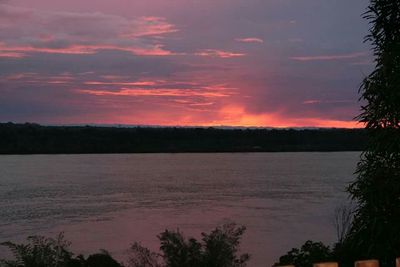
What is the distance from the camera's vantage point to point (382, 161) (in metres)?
11.2

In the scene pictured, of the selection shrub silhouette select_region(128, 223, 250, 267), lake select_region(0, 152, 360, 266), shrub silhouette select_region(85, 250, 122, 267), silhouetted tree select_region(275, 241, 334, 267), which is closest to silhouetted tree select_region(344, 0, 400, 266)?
silhouetted tree select_region(275, 241, 334, 267)

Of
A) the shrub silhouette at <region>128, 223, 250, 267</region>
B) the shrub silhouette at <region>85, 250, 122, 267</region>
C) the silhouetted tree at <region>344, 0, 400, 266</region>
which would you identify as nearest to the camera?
the silhouetted tree at <region>344, 0, 400, 266</region>

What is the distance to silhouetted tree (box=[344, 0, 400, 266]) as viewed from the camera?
1062 centimetres

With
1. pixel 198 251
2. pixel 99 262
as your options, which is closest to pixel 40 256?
pixel 99 262

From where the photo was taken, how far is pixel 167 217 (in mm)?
48938

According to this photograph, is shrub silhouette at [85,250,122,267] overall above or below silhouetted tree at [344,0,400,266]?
below

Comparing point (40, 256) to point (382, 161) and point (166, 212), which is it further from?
point (166, 212)

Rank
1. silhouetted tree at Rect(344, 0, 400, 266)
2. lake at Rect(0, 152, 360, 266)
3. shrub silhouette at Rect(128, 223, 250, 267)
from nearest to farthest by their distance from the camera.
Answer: silhouetted tree at Rect(344, 0, 400, 266) → shrub silhouette at Rect(128, 223, 250, 267) → lake at Rect(0, 152, 360, 266)

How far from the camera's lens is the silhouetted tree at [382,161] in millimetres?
10617

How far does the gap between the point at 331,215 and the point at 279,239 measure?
35.8 feet

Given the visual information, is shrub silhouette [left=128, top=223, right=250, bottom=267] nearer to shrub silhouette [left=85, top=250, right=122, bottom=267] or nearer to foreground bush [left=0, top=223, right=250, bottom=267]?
foreground bush [left=0, top=223, right=250, bottom=267]

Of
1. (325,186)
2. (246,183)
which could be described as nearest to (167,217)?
(325,186)

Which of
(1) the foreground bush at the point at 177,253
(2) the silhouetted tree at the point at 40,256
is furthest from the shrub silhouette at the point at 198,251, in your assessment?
(2) the silhouetted tree at the point at 40,256

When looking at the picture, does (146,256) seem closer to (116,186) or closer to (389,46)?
(389,46)
